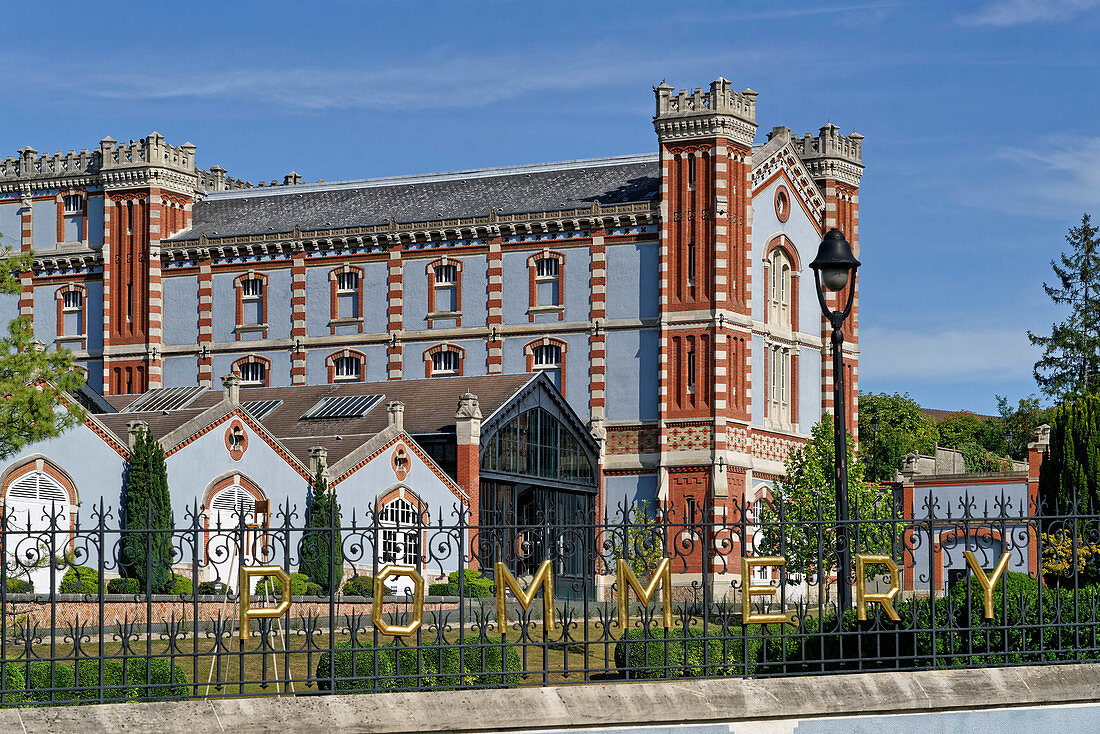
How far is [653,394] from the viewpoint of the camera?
5694 centimetres

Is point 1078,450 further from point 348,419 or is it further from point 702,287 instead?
point 348,419

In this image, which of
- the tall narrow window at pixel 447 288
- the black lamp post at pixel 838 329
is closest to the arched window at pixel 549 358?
the tall narrow window at pixel 447 288

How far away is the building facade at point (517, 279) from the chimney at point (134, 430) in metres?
18.7

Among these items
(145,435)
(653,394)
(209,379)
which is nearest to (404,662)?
(145,435)

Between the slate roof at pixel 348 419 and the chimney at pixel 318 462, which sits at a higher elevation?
the slate roof at pixel 348 419

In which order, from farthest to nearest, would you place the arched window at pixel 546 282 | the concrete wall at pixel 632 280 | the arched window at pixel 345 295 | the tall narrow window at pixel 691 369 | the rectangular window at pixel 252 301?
the rectangular window at pixel 252 301, the arched window at pixel 345 295, the arched window at pixel 546 282, the concrete wall at pixel 632 280, the tall narrow window at pixel 691 369

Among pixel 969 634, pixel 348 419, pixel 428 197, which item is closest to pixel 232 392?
pixel 348 419

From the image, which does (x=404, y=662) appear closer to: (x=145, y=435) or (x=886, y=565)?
(x=886, y=565)

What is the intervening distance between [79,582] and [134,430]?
5.27 metres

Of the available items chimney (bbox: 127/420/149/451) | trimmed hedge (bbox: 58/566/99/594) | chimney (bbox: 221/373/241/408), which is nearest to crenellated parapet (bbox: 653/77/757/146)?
chimney (bbox: 221/373/241/408)

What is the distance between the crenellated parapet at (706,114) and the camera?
5606 cm

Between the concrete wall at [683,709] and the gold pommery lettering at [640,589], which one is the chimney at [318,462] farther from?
the concrete wall at [683,709]

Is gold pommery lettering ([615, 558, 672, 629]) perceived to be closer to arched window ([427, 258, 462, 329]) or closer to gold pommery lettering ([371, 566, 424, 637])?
gold pommery lettering ([371, 566, 424, 637])

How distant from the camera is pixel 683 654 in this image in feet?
47.7
